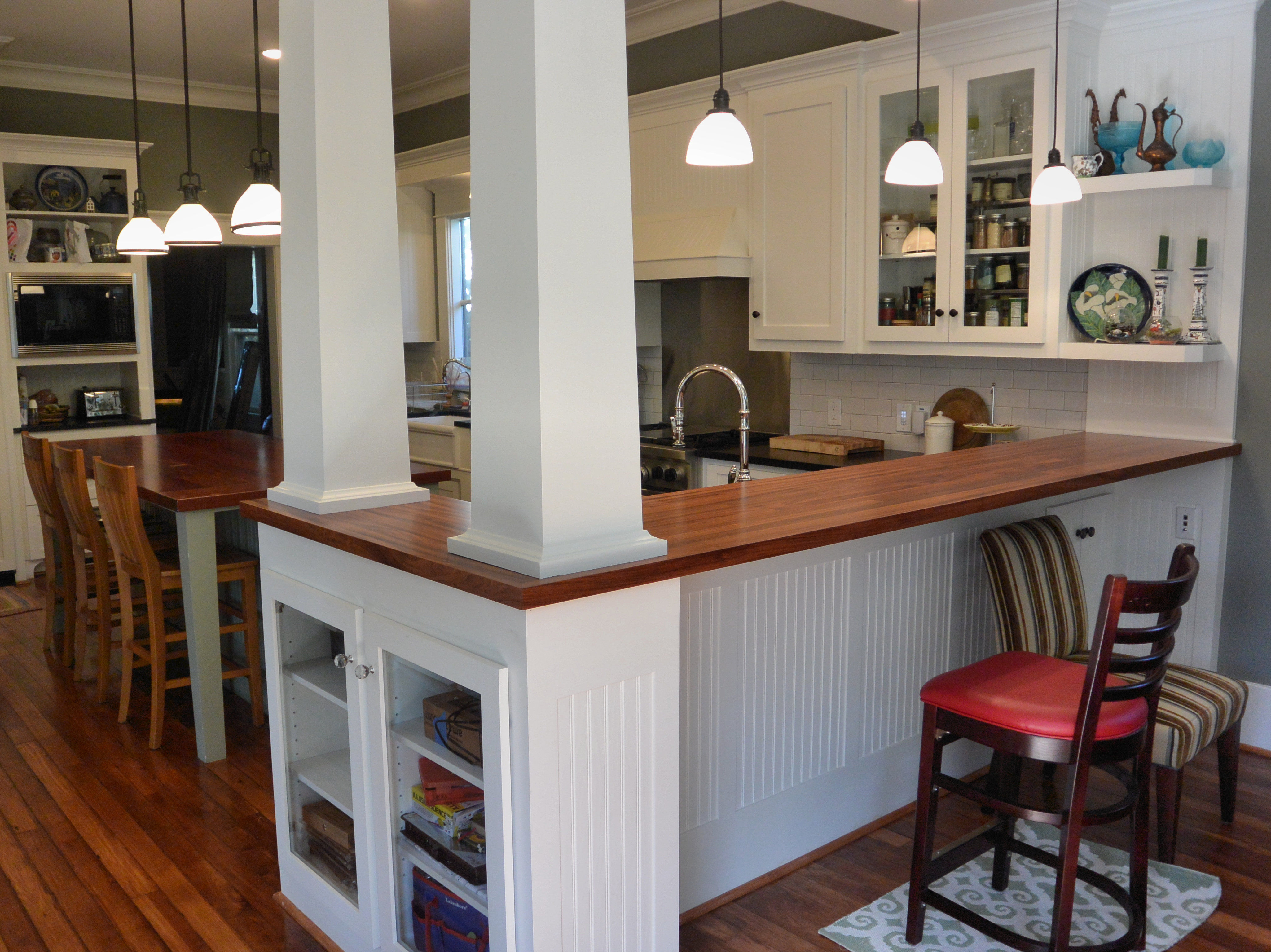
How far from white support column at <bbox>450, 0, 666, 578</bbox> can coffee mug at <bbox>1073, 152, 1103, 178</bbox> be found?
2376mm

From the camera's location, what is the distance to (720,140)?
275 centimetres

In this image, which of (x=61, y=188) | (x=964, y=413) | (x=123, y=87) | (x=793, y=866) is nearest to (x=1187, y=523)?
(x=964, y=413)

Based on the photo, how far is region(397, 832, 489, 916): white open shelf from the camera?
77.7 inches

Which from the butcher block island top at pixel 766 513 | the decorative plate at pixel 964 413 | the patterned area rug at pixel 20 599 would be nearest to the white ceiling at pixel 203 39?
the decorative plate at pixel 964 413

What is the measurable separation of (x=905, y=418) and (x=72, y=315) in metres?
4.84

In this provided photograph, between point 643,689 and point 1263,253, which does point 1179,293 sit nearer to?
point 1263,253

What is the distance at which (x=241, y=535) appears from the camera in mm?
4293

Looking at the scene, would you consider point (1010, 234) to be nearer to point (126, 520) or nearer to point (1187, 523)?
point (1187, 523)

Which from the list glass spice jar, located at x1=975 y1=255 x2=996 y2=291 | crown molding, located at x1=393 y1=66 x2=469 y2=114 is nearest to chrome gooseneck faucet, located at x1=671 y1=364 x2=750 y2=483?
glass spice jar, located at x1=975 y1=255 x2=996 y2=291

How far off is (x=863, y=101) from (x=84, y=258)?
470cm

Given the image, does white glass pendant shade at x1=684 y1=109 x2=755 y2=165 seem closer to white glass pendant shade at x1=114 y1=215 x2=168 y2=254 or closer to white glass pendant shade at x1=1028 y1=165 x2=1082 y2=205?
white glass pendant shade at x1=1028 y1=165 x2=1082 y2=205

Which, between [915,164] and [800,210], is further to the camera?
[800,210]

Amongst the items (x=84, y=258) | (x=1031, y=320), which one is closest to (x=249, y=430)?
(x=84, y=258)

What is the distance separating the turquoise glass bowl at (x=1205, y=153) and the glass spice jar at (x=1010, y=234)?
573 millimetres
